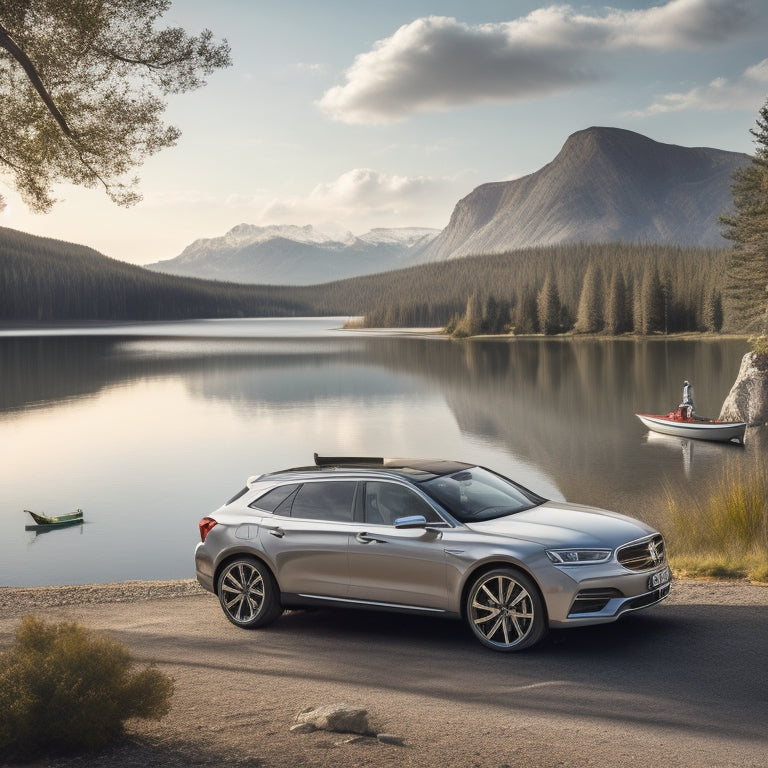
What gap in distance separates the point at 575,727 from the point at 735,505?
1126 cm

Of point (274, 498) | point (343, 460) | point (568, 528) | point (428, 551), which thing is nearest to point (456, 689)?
point (428, 551)

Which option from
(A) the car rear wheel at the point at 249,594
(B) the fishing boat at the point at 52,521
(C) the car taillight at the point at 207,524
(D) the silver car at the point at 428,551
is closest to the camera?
(D) the silver car at the point at 428,551

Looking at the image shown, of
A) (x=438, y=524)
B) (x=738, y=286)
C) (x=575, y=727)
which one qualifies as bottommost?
(x=575, y=727)

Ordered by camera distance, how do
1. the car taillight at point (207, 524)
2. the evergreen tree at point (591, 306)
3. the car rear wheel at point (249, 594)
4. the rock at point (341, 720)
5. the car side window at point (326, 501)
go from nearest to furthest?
the rock at point (341, 720) < the car side window at point (326, 501) < the car rear wheel at point (249, 594) < the car taillight at point (207, 524) < the evergreen tree at point (591, 306)

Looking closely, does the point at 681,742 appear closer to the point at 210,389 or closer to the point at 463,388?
the point at 463,388

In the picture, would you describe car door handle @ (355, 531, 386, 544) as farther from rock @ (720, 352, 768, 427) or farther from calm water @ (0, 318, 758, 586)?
rock @ (720, 352, 768, 427)

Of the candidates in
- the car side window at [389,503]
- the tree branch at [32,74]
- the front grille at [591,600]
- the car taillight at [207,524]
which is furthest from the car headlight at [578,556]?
the tree branch at [32,74]

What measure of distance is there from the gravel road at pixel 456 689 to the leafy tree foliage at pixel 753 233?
58.4 meters

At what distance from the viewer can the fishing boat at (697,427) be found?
135 feet

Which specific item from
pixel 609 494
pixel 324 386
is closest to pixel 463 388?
pixel 324 386

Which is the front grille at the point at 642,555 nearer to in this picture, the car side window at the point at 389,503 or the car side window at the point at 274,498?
the car side window at the point at 389,503

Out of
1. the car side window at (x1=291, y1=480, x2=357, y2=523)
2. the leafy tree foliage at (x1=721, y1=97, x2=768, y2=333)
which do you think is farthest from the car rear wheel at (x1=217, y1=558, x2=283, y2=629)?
the leafy tree foliage at (x1=721, y1=97, x2=768, y2=333)

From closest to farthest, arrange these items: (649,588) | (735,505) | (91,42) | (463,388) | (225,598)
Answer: (649,588) → (225,598) → (91,42) → (735,505) → (463,388)

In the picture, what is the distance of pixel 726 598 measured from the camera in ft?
37.7
